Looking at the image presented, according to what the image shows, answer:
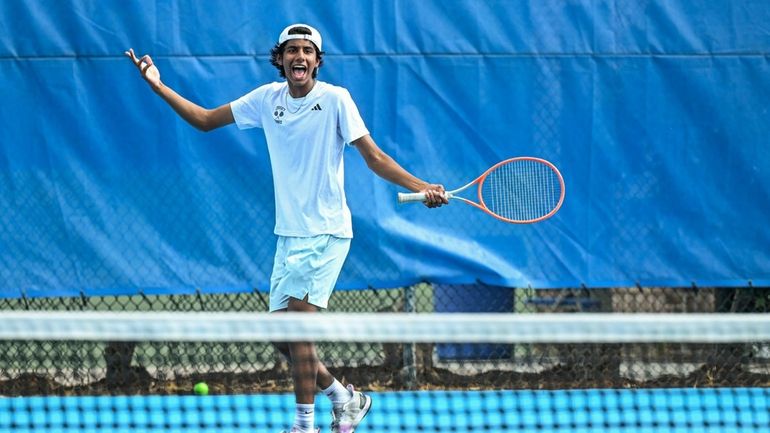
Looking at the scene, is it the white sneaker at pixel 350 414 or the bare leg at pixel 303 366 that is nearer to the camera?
the bare leg at pixel 303 366

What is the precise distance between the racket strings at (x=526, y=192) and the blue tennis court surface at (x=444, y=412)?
83cm

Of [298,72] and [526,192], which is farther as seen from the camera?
[526,192]

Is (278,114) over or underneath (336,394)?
over

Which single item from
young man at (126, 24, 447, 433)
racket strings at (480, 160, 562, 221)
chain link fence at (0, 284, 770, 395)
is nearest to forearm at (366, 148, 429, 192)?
young man at (126, 24, 447, 433)

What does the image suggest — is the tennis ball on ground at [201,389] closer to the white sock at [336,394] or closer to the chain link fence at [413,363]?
the chain link fence at [413,363]

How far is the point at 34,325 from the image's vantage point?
309cm

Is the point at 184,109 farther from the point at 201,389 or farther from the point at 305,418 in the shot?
the point at 201,389

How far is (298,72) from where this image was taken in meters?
4.31

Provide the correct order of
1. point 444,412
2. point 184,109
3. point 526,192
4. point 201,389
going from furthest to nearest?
1. point 201,389
2. point 526,192
3. point 444,412
4. point 184,109

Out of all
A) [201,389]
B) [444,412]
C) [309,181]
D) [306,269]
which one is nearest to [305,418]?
[306,269]

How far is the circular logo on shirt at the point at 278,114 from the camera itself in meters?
4.37

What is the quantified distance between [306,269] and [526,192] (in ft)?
4.60

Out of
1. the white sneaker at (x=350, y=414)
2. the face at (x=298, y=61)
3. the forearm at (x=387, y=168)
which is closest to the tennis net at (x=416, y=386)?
the white sneaker at (x=350, y=414)

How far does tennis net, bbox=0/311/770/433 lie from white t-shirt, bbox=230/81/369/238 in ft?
2.02
